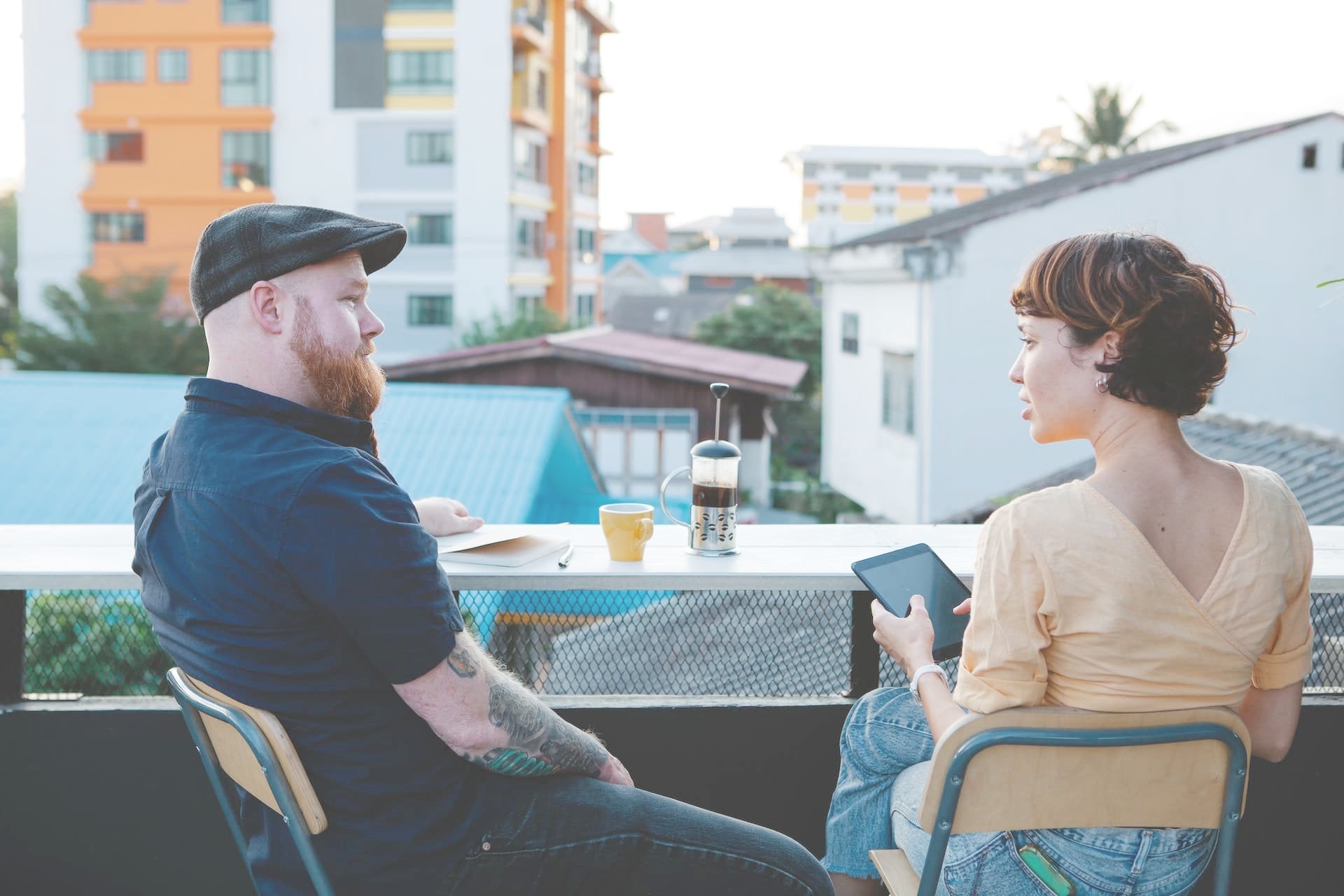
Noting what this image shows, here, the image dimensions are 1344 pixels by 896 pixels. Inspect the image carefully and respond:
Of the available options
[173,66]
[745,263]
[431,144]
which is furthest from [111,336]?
[745,263]

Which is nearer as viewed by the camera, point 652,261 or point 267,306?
point 267,306

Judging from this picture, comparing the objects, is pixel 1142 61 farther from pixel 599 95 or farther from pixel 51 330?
pixel 51 330

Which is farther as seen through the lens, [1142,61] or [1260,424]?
[1142,61]

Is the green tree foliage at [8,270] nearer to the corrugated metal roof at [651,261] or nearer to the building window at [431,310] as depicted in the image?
the building window at [431,310]

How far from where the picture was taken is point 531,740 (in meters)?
1.56

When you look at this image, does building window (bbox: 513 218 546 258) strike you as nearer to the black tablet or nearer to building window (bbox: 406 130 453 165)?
building window (bbox: 406 130 453 165)

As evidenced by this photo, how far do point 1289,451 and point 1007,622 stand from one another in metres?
8.70

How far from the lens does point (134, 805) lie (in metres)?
2.33

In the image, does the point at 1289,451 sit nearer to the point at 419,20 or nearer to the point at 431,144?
the point at 431,144

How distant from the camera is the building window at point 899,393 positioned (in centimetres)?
1416

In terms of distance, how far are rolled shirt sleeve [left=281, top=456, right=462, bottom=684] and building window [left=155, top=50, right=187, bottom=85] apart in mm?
32352

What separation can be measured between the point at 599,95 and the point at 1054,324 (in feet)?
133

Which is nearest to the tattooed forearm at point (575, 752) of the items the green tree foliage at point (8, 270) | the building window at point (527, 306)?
the building window at point (527, 306)

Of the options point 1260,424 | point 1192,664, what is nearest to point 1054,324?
point 1192,664
